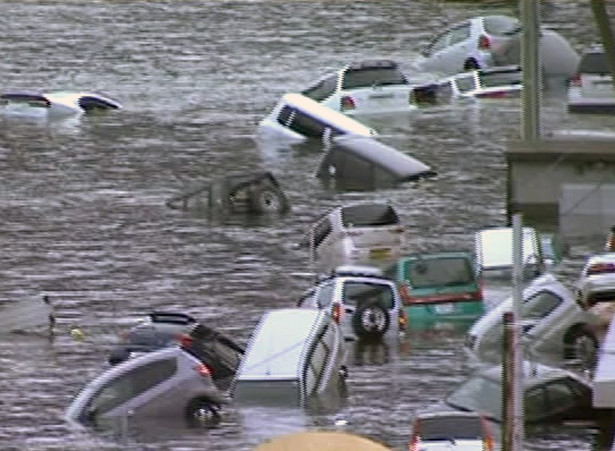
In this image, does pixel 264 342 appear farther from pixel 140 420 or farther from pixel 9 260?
pixel 9 260

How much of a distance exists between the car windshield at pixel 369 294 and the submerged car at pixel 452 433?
797 cm

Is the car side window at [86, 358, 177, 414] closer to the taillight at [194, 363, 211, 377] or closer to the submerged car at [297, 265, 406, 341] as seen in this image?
the taillight at [194, 363, 211, 377]

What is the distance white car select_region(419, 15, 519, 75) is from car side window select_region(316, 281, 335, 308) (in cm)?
2646

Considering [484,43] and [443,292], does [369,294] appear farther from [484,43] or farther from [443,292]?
[484,43]

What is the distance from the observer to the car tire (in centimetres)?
3225

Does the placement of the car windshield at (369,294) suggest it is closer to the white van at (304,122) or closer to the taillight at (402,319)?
the taillight at (402,319)

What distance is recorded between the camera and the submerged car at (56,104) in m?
55.3

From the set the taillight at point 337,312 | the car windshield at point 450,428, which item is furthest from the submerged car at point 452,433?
the taillight at point 337,312

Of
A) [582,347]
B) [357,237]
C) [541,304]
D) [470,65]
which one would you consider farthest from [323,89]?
[582,347]

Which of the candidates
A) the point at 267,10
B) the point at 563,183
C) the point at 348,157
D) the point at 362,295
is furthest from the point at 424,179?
the point at 267,10

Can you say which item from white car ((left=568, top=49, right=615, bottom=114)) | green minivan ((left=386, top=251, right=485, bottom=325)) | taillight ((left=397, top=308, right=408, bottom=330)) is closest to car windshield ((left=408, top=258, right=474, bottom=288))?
green minivan ((left=386, top=251, right=485, bottom=325))

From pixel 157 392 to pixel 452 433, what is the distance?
5.68 metres

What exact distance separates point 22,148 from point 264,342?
23.6 meters

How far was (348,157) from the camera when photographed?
4619 cm
